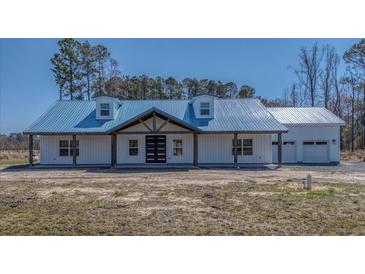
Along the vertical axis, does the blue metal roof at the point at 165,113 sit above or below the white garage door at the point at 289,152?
above

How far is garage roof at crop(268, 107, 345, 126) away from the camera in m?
22.0

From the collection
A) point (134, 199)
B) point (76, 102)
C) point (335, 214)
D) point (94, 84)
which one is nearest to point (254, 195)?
point (335, 214)

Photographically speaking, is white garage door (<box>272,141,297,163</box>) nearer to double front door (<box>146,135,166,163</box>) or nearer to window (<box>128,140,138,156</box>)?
double front door (<box>146,135,166,163</box>)

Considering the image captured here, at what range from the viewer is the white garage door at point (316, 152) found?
22.3 meters

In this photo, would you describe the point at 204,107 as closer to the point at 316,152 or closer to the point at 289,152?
the point at 289,152

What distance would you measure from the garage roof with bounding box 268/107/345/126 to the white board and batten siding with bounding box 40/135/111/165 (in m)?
14.5

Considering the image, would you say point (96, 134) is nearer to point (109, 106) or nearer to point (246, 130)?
point (109, 106)

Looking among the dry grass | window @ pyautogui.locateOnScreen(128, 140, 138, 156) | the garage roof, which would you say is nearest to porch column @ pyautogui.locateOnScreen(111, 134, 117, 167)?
window @ pyautogui.locateOnScreen(128, 140, 138, 156)

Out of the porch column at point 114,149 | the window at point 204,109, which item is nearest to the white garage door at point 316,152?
the window at point 204,109

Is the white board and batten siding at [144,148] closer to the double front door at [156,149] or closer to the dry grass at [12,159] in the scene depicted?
the double front door at [156,149]

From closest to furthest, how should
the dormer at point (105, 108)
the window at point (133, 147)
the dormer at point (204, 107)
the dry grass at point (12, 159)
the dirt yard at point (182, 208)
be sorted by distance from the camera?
1. the dirt yard at point (182, 208)
2. the window at point (133, 147)
3. the dormer at point (204, 107)
4. the dormer at point (105, 108)
5. the dry grass at point (12, 159)

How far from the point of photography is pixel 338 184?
464 inches

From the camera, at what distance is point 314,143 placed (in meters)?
22.3

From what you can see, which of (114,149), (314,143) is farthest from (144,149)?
(314,143)
